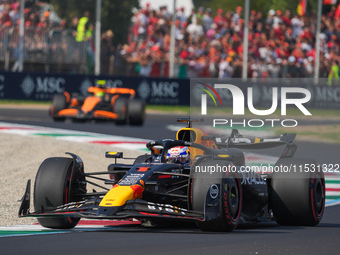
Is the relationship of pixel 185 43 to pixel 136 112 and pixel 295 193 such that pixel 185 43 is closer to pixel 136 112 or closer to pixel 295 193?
pixel 136 112

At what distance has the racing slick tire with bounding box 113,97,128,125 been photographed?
20203 millimetres

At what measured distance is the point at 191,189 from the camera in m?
7.37

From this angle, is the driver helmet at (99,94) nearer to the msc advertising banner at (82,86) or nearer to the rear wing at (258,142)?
the msc advertising banner at (82,86)

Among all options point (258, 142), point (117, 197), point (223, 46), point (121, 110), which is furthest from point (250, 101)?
point (223, 46)

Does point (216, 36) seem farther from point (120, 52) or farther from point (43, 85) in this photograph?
point (43, 85)

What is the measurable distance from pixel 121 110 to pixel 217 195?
13108 mm

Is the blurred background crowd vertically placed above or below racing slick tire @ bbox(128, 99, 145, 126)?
above

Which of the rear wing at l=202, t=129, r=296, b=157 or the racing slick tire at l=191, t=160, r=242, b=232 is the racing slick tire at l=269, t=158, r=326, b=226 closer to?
the rear wing at l=202, t=129, r=296, b=157

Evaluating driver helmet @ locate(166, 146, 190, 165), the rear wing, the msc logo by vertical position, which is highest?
the msc logo

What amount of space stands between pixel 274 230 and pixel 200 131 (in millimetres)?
1382

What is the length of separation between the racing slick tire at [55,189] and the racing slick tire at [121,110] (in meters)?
12.4

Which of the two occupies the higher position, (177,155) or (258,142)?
(258,142)

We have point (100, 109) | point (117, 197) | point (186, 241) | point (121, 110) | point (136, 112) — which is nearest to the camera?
point (186, 241)

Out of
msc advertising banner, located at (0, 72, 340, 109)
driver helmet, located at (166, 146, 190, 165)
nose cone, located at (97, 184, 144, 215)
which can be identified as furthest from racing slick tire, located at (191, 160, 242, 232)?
msc advertising banner, located at (0, 72, 340, 109)
